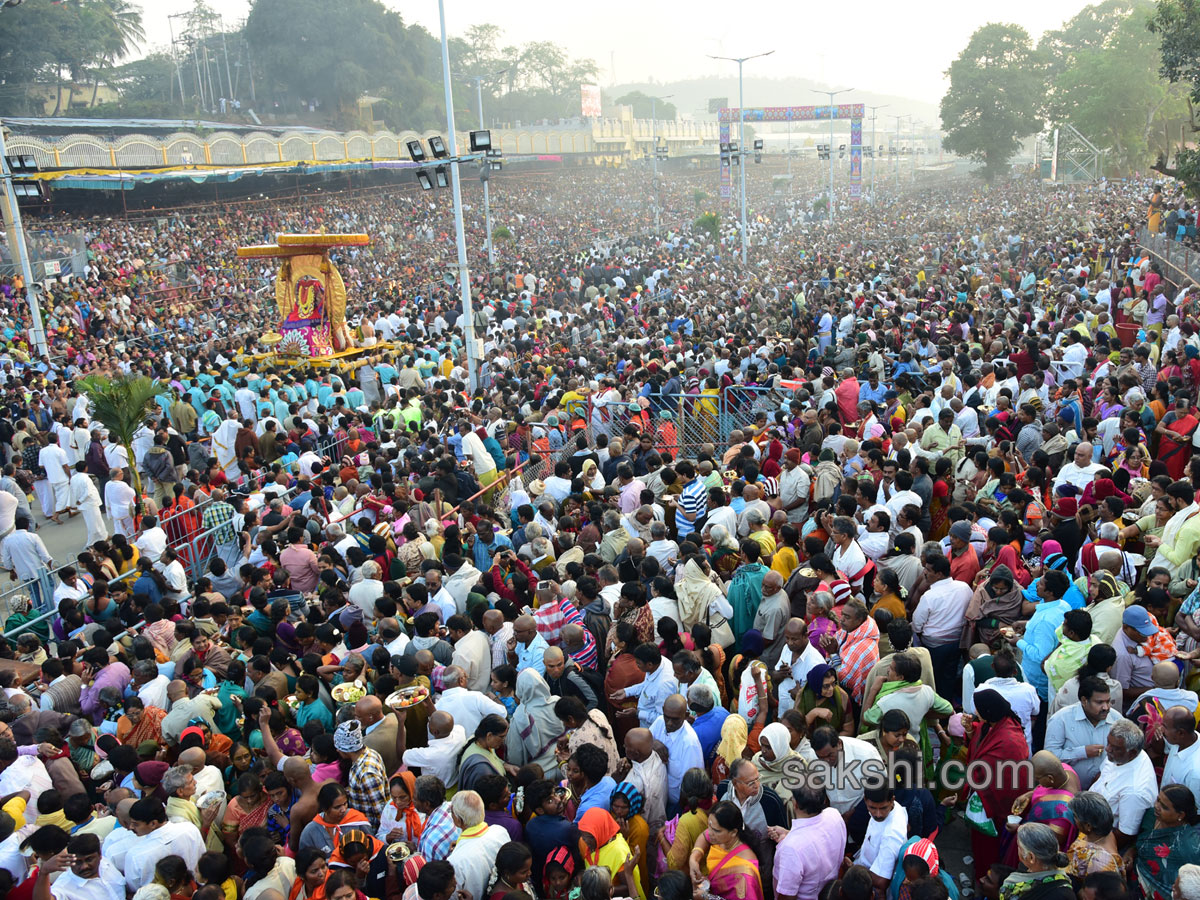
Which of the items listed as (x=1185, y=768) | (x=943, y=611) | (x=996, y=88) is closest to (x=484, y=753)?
(x=943, y=611)

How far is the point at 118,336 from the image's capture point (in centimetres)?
2322

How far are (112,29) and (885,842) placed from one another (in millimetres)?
63100

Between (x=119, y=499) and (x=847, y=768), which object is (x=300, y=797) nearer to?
(x=847, y=768)

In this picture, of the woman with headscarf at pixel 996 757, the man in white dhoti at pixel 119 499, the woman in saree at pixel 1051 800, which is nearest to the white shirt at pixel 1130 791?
the woman in saree at pixel 1051 800

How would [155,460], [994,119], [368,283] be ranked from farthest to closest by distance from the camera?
1. [994,119]
2. [368,283]
3. [155,460]

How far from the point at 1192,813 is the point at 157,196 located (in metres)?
34.7

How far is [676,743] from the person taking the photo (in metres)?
5.18

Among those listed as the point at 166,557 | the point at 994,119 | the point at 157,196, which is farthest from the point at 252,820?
the point at 994,119

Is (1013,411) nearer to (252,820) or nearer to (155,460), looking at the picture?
(252,820)

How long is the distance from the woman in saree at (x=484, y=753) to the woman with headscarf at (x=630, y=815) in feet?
2.30

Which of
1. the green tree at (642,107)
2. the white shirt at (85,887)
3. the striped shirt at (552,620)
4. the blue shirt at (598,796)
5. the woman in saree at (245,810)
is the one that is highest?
the green tree at (642,107)

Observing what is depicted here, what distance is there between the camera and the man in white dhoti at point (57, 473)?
13414 millimetres

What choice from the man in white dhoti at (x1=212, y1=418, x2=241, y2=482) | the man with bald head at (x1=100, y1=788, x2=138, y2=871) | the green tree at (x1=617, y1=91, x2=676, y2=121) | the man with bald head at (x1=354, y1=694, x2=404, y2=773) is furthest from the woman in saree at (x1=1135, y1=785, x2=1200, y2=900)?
the green tree at (x1=617, y1=91, x2=676, y2=121)

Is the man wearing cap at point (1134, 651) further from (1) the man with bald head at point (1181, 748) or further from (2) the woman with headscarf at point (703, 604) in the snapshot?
(2) the woman with headscarf at point (703, 604)
